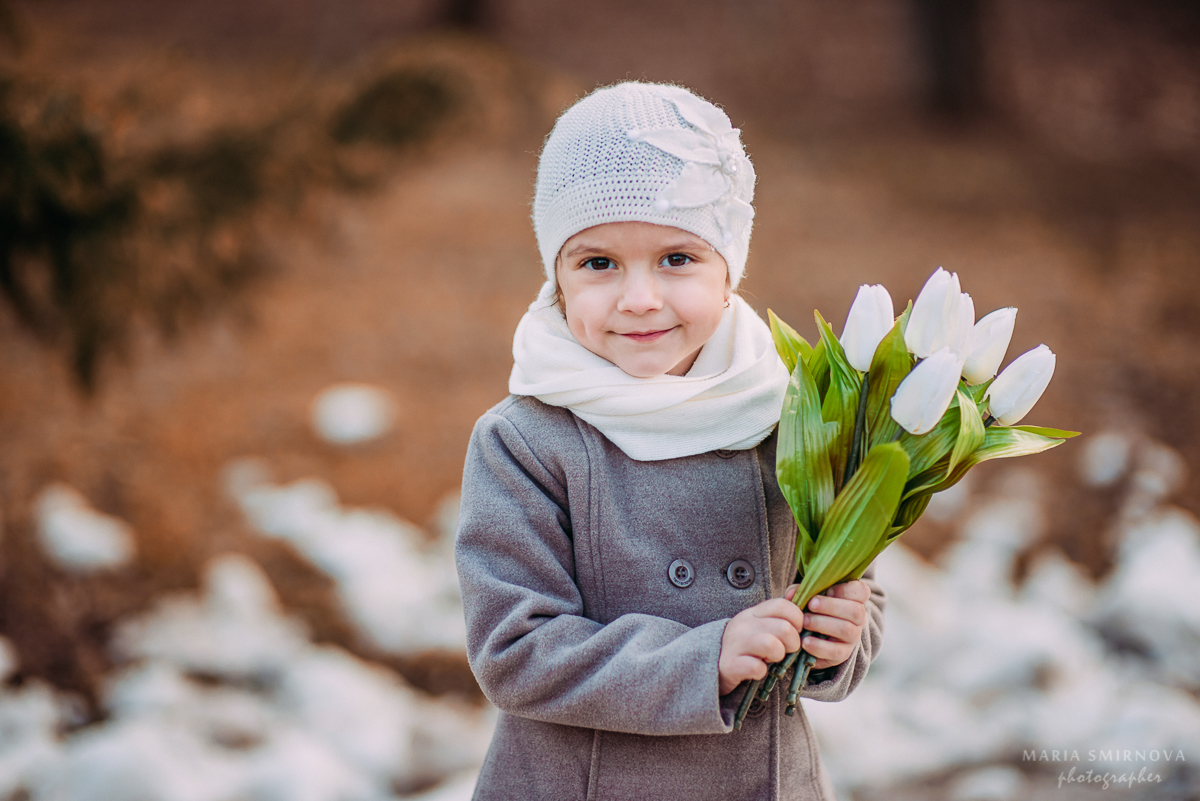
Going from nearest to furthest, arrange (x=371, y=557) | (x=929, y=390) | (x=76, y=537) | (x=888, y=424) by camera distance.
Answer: (x=929, y=390) < (x=888, y=424) < (x=76, y=537) < (x=371, y=557)

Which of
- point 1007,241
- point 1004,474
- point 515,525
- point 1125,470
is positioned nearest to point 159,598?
point 515,525

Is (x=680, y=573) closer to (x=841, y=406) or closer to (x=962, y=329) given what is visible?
(x=841, y=406)

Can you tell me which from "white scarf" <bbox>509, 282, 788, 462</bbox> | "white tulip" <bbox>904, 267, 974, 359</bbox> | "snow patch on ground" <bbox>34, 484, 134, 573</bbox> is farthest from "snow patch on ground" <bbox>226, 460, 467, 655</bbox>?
"white tulip" <bbox>904, 267, 974, 359</bbox>

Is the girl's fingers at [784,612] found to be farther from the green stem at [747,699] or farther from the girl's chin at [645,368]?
the girl's chin at [645,368]

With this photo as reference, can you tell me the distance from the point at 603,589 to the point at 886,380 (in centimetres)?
50

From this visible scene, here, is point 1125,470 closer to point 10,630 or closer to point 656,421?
point 656,421

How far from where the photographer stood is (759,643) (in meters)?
1.21

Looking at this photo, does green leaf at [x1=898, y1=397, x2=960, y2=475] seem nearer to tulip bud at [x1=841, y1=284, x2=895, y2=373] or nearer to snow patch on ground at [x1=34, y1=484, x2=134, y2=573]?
tulip bud at [x1=841, y1=284, x2=895, y2=373]

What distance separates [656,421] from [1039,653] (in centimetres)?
253

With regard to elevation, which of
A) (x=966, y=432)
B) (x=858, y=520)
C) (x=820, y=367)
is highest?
(x=820, y=367)

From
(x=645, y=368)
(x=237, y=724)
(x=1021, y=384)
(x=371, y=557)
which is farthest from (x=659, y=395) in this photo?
(x=371, y=557)

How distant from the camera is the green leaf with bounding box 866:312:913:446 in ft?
4.07

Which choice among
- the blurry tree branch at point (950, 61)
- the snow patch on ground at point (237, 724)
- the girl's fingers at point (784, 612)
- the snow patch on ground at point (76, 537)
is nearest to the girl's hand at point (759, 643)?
the girl's fingers at point (784, 612)

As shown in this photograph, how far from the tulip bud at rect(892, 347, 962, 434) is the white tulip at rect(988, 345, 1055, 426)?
0.38ft
